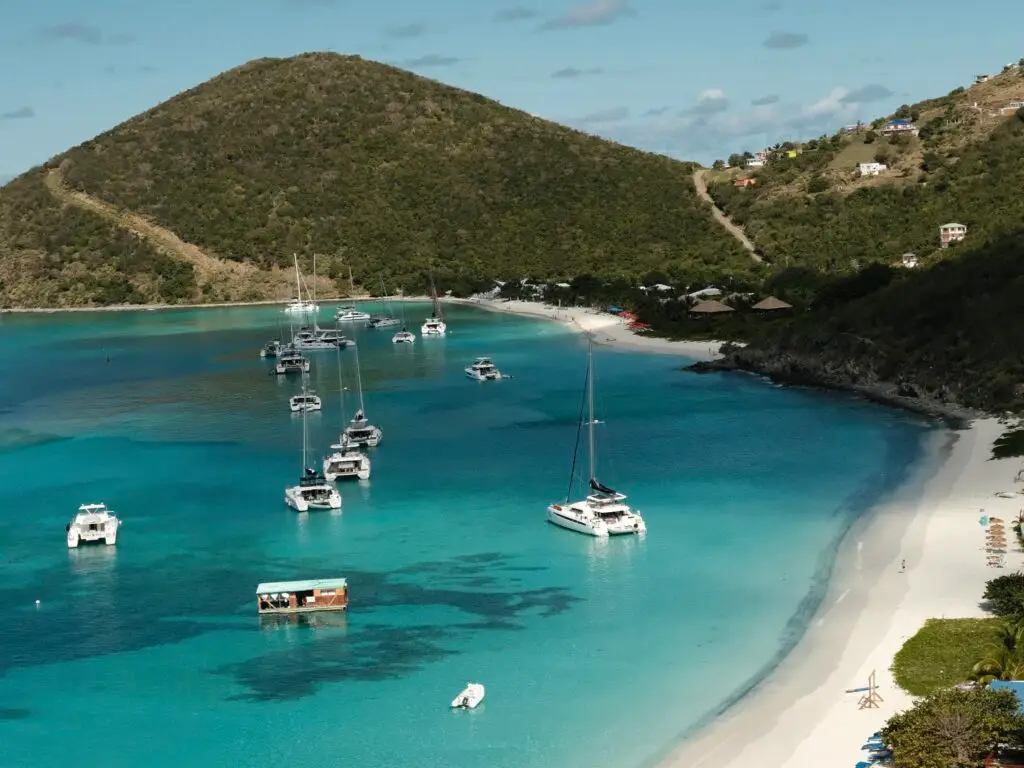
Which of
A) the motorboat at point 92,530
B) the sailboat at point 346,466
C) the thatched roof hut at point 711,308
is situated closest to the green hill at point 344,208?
the thatched roof hut at point 711,308

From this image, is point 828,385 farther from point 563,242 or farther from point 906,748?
point 563,242

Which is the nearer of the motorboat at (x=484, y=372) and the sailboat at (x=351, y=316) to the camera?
the motorboat at (x=484, y=372)

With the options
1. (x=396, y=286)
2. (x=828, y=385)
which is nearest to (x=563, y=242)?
(x=396, y=286)

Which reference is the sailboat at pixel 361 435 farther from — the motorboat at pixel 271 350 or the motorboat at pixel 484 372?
the motorboat at pixel 271 350

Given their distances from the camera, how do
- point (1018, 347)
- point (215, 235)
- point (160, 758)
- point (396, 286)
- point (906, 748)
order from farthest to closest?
point (215, 235) < point (396, 286) < point (1018, 347) < point (160, 758) < point (906, 748)

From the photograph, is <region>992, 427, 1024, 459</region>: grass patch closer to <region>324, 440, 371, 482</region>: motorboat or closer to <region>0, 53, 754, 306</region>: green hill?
<region>324, 440, 371, 482</region>: motorboat
